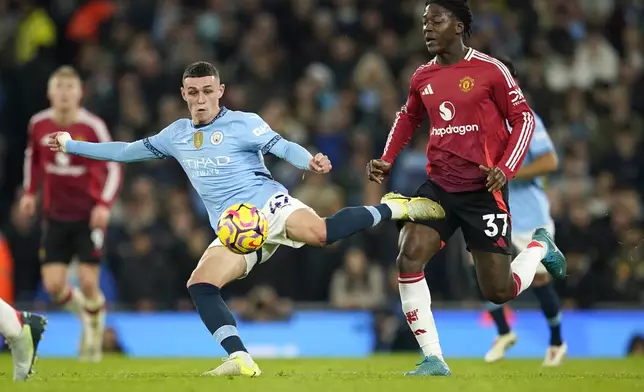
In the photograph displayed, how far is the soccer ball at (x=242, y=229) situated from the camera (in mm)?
7609

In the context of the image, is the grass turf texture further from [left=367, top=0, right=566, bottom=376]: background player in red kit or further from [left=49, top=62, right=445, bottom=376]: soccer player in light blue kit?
[left=49, top=62, right=445, bottom=376]: soccer player in light blue kit

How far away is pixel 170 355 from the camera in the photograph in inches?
531

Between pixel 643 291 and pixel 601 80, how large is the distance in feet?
14.9

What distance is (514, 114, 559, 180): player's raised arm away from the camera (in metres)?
10.1

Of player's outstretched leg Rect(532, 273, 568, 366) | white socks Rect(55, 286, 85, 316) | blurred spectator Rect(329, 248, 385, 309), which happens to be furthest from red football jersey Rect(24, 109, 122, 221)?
player's outstretched leg Rect(532, 273, 568, 366)

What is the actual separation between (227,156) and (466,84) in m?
1.73

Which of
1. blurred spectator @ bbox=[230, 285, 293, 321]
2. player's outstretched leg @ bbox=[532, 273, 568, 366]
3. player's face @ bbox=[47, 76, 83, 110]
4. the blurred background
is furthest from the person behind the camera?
the blurred background

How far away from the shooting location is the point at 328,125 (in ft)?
52.8

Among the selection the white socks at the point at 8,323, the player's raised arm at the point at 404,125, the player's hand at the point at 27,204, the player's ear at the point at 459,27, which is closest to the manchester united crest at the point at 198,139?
the player's raised arm at the point at 404,125

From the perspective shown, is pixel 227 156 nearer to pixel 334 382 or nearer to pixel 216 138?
pixel 216 138

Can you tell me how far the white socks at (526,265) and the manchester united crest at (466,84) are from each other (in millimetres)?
1346

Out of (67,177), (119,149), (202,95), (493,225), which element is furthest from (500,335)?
(67,177)

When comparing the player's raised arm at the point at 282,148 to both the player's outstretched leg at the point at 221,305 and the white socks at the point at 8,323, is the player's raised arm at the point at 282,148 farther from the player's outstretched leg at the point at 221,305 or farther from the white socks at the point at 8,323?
the white socks at the point at 8,323

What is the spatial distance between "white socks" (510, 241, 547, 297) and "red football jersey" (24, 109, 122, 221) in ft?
15.1
